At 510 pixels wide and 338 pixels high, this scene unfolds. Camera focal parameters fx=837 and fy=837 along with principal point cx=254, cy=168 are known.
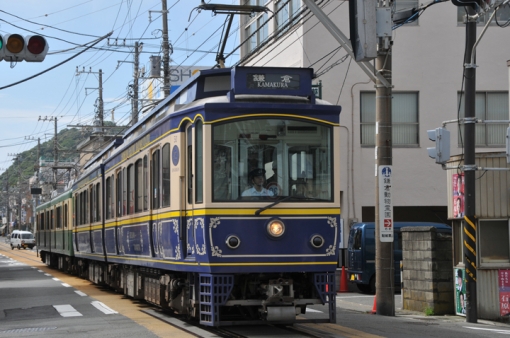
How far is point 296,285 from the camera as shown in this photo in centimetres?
1102

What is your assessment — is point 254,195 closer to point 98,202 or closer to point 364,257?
point 98,202

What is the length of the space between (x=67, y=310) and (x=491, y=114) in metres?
16.8

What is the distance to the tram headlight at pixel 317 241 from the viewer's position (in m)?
10.8

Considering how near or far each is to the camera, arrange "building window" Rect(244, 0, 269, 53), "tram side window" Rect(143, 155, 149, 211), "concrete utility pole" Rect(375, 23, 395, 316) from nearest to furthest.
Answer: "tram side window" Rect(143, 155, 149, 211), "concrete utility pole" Rect(375, 23, 395, 316), "building window" Rect(244, 0, 269, 53)

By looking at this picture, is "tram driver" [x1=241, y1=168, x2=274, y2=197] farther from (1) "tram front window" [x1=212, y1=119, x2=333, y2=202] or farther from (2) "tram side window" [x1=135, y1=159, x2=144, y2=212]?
(2) "tram side window" [x1=135, y1=159, x2=144, y2=212]

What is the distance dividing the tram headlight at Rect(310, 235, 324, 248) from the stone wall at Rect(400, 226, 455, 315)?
5319mm

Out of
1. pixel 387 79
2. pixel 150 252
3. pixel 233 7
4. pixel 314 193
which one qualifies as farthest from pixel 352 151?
pixel 314 193

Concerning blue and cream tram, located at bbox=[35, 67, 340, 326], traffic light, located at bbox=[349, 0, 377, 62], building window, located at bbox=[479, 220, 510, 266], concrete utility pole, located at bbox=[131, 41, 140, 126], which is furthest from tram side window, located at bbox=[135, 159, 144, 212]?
concrete utility pole, located at bbox=[131, 41, 140, 126]

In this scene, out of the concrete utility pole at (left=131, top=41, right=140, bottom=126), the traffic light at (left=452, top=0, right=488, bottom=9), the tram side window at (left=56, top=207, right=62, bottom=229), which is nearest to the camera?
the traffic light at (left=452, top=0, right=488, bottom=9)

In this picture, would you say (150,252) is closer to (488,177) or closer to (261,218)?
(261,218)

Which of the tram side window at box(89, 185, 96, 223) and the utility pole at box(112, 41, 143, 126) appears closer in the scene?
the tram side window at box(89, 185, 96, 223)

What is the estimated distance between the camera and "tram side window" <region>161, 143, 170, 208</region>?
39.5 feet

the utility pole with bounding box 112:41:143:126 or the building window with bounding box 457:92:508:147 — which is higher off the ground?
the utility pole with bounding box 112:41:143:126

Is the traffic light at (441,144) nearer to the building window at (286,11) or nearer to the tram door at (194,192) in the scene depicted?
the tram door at (194,192)
